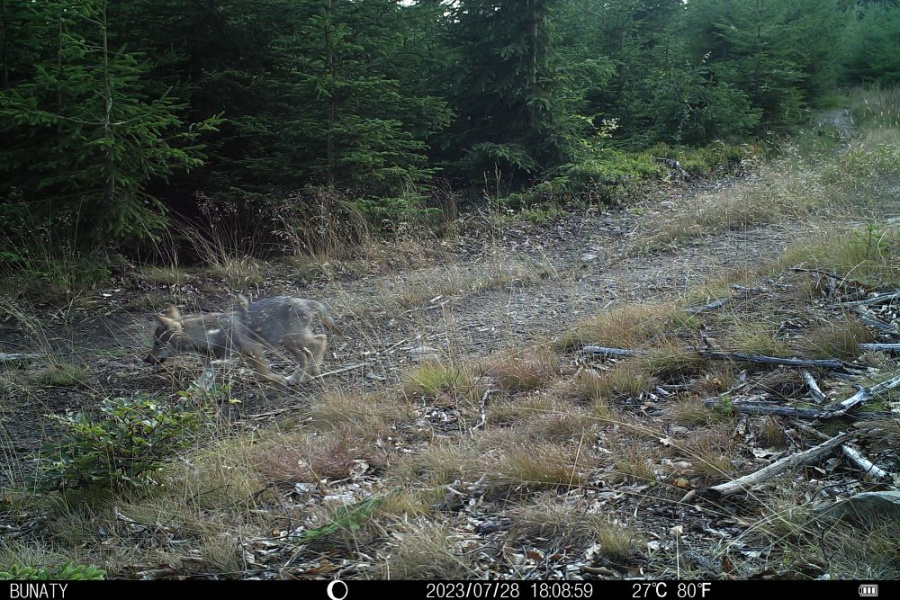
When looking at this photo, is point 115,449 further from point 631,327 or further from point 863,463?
point 863,463

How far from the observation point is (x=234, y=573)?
342 cm

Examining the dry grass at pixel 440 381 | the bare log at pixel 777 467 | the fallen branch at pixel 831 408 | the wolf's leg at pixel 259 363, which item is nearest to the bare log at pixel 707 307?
the fallen branch at pixel 831 408

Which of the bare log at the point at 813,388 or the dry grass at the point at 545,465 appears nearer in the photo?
the dry grass at the point at 545,465

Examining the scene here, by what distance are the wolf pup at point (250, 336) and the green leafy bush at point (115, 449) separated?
1.81m

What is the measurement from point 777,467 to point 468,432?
6.38 feet

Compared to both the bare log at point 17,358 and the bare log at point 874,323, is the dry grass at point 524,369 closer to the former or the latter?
the bare log at point 874,323

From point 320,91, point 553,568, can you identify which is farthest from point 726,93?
point 553,568

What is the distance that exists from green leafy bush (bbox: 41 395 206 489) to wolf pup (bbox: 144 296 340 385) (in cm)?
181

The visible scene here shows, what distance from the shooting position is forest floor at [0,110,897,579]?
3.37 m

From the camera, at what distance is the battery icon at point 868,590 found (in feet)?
8.98

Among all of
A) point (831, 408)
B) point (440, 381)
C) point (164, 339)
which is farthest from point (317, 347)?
point (831, 408)

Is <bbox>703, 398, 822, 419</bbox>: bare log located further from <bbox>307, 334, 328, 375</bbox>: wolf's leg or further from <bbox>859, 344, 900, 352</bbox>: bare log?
<bbox>307, 334, 328, 375</bbox>: wolf's leg

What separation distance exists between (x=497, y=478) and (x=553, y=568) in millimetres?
862

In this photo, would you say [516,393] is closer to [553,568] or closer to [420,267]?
[553,568]
